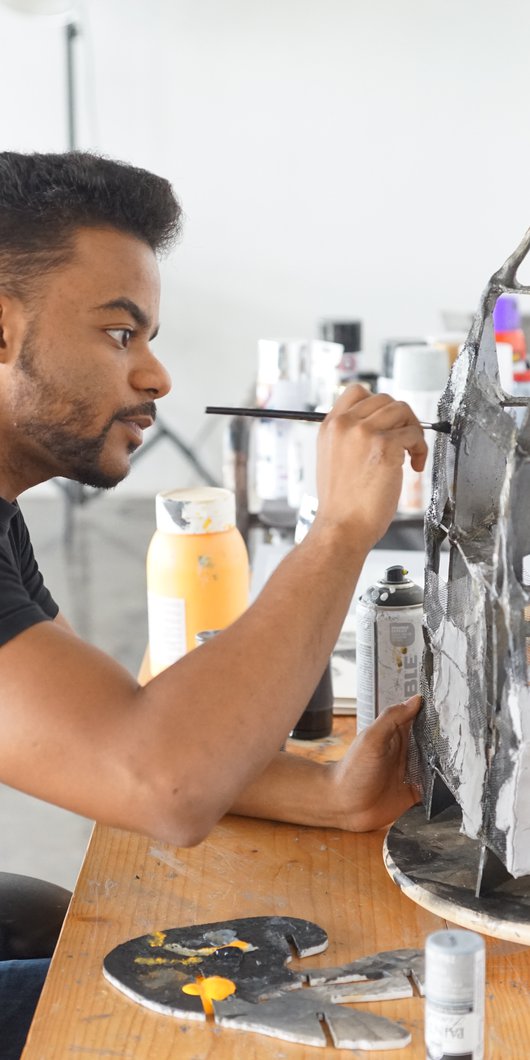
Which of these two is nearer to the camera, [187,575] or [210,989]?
[210,989]

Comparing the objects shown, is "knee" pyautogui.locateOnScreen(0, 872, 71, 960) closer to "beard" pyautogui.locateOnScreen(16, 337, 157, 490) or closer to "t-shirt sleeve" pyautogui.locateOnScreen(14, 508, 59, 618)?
"t-shirt sleeve" pyautogui.locateOnScreen(14, 508, 59, 618)

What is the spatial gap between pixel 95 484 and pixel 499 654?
17.6 inches

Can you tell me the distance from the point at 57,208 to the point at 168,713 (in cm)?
48

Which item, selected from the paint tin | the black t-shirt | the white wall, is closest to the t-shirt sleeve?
the black t-shirt

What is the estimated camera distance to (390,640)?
1.21 m

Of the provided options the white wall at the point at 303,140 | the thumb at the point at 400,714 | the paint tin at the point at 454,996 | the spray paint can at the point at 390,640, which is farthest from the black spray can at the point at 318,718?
the white wall at the point at 303,140

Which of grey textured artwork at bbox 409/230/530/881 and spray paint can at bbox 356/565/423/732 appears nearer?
grey textured artwork at bbox 409/230/530/881

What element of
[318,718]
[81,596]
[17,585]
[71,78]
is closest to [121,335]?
[17,585]

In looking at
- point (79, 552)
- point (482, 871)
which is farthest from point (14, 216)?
point (79, 552)

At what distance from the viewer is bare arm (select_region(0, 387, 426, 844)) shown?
2.78 ft

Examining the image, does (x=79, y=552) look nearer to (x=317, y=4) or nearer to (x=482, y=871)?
(x=317, y=4)

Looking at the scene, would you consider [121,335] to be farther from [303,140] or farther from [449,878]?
[303,140]

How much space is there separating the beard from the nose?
20 mm

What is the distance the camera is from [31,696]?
86 centimetres
